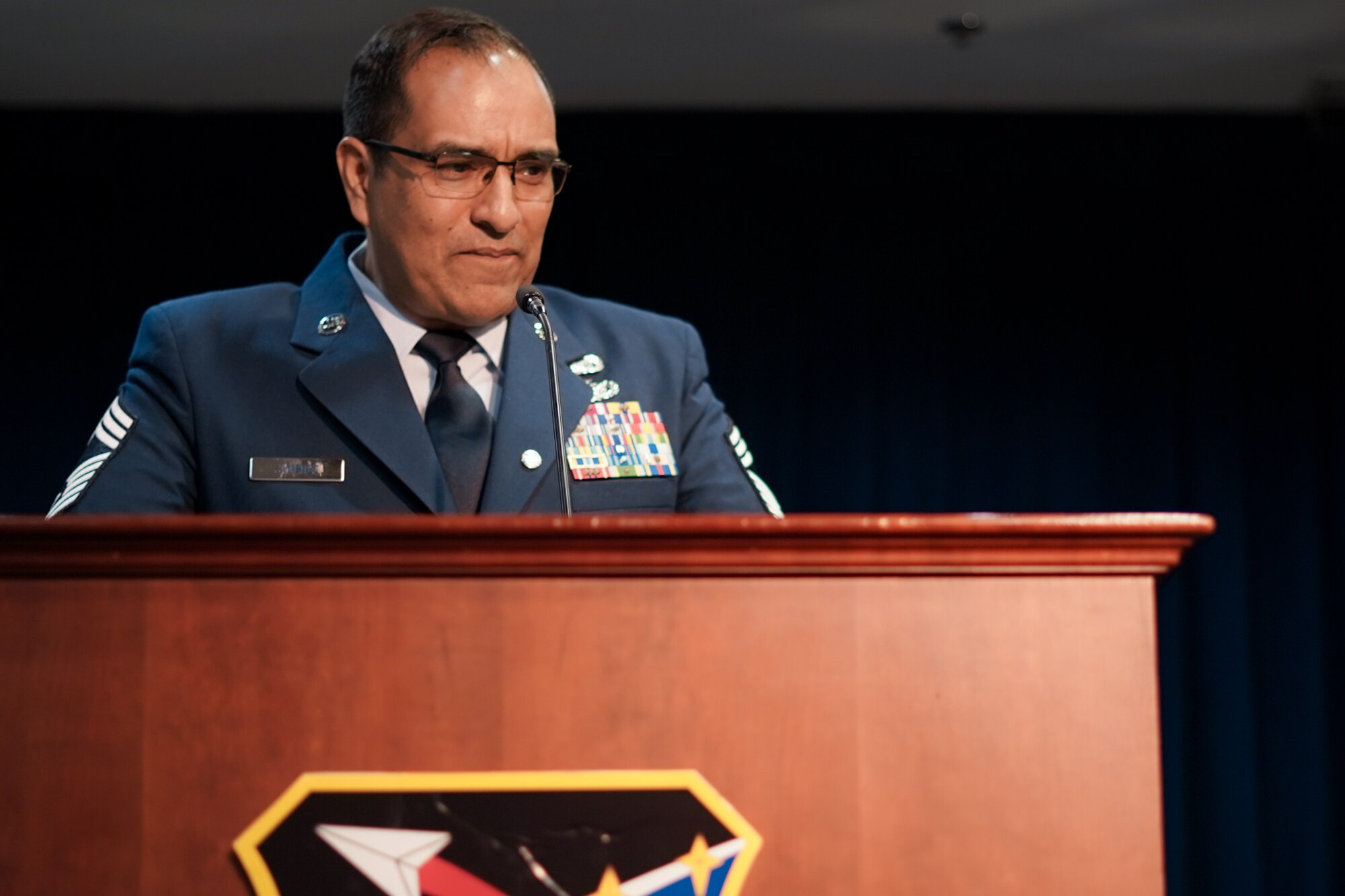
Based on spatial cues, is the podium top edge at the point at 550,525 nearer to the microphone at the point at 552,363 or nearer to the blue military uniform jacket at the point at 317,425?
the microphone at the point at 552,363

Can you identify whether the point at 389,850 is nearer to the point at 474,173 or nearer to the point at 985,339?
the point at 474,173

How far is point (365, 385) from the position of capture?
1.34 metres

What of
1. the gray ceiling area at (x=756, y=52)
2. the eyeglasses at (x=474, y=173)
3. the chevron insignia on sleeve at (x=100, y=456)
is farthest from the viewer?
the gray ceiling area at (x=756, y=52)

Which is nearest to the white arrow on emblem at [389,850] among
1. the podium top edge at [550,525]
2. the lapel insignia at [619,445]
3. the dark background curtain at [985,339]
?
the podium top edge at [550,525]

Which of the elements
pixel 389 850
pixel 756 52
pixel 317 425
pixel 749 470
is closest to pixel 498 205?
pixel 317 425

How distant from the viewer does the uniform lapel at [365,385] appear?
1280 millimetres

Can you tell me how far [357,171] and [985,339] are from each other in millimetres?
3045

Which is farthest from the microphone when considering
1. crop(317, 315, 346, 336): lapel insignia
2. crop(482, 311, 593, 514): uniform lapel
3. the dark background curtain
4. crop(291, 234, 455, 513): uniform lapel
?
the dark background curtain

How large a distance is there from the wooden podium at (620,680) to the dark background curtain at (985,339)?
3397 millimetres

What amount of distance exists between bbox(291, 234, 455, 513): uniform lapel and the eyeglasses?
0.16 metres

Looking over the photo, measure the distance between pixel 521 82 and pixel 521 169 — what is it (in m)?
0.09

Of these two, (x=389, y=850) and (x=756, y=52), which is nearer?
(x=389, y=850)

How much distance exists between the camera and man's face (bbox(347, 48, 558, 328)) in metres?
1.38

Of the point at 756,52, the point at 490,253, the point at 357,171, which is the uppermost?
the point at 756,52
